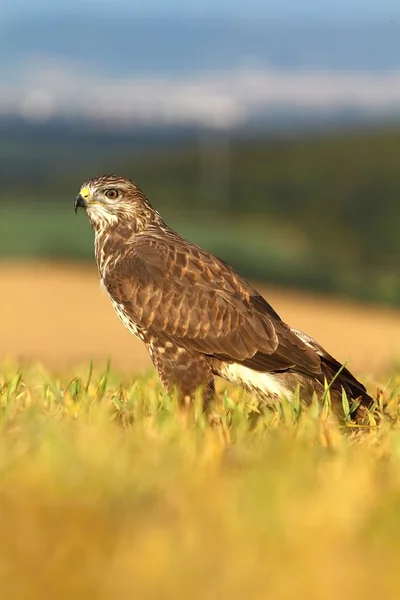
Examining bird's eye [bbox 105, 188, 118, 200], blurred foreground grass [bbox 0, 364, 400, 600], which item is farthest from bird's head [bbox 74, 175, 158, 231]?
blurred foreground grass [bbox 0, 364, 400, 600]

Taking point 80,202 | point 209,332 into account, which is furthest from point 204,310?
point 80,202

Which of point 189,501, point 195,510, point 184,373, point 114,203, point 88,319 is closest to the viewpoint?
point 195,510

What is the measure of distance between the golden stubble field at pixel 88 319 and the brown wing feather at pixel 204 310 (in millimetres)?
4401

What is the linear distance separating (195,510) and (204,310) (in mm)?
3221

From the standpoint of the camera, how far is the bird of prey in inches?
294

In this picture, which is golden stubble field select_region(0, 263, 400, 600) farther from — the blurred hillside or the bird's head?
the blurred hillside

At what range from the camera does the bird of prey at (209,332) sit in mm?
Answer: 7457

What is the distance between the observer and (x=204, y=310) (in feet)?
24.8

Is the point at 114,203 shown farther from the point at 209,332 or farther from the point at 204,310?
the point at 209,332

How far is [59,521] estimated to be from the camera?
4.37 meters

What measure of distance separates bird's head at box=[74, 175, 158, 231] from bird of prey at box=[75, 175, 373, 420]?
20.1 inches

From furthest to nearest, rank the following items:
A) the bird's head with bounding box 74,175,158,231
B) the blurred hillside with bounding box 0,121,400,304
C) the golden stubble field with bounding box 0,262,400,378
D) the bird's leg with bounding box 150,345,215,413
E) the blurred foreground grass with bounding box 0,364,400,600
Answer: the blurred hillside with bounding box 0,121,400,304, the golden stubble field with bounding box 0,262,400,378, the bird's head with bounding box 74,175,158,231, the bird's leg with bounding box 150,345,215,413, the blurred foreground grass with bounding box 0,364,400,600

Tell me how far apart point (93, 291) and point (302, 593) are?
17106 millimetres

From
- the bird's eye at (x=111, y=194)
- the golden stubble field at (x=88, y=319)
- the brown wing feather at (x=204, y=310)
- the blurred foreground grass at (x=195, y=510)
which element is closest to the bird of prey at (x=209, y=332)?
the brown wing feather at (x=204, y=310)
